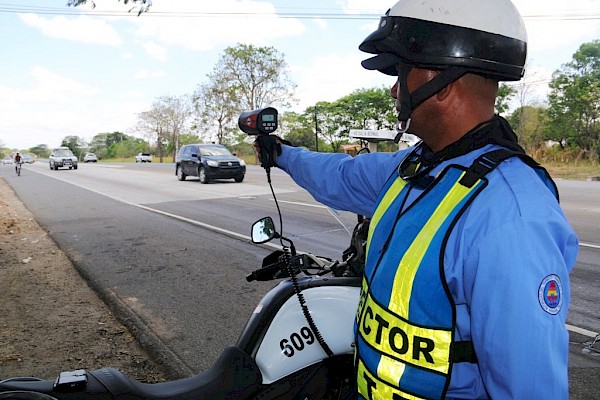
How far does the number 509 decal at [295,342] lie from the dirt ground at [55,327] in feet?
5.61

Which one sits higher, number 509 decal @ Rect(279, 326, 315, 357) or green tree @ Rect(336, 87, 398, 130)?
green tree @ Rect(336, 87, 398, 130)

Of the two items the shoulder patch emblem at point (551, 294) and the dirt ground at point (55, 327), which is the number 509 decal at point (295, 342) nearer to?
the shoulder patch emblem at point (551, 294)

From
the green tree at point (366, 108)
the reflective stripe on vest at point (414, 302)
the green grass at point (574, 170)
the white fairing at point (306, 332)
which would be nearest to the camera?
the reflective stripe on vest at point (414, 302)

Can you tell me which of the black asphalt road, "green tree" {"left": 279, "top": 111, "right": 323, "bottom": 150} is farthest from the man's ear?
"green tree" {"left": 279, "top": 111, "right": 323, "bottom": 150}

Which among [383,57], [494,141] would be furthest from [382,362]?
[383,57]

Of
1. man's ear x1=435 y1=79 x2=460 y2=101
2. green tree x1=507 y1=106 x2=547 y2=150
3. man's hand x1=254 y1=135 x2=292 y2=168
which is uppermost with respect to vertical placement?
green tree x1=507 y1=106 x2=547 y2=150

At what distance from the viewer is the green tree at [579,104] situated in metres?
30.0

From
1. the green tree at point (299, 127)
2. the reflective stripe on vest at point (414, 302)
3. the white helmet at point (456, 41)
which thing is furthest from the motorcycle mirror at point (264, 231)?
the green tree at point (299, 127)

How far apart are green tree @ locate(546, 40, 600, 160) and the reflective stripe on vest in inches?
1276

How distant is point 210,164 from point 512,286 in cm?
1875

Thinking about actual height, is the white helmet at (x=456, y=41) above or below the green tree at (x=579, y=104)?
below

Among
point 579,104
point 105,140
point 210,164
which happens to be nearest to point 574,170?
point 579,104

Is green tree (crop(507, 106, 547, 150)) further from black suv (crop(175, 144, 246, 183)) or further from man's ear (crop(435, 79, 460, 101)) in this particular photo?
man's ear (crop(435, 79, 460, 101))

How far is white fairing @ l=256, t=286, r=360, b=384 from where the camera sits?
73.2 inches
